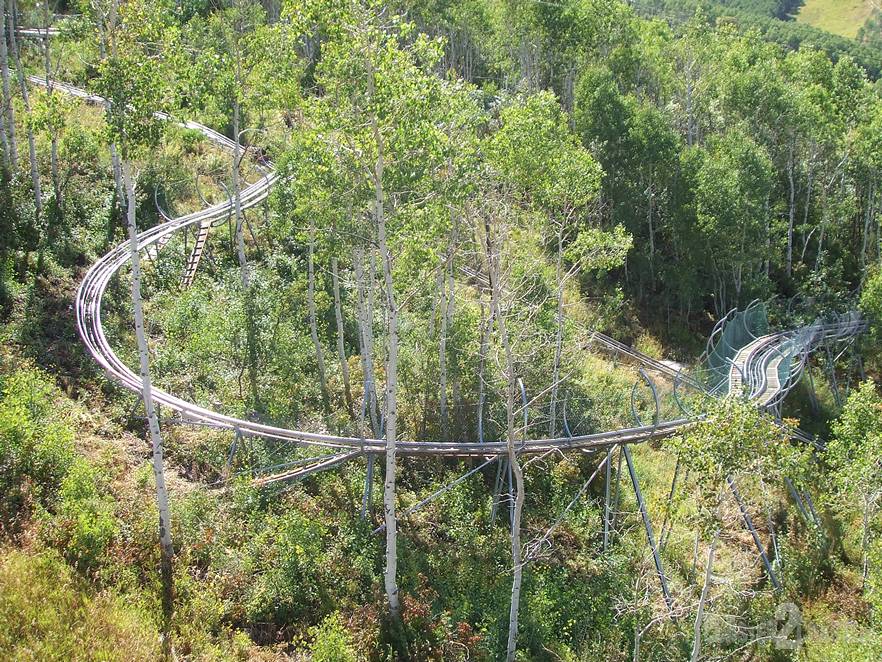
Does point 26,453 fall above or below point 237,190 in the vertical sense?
below

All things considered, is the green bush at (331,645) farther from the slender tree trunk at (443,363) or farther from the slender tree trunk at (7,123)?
the slender tree trunk at (7,123)

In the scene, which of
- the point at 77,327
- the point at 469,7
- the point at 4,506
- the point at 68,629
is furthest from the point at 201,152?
the point at 68,629

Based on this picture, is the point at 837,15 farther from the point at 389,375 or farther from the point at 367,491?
the point at 389,375

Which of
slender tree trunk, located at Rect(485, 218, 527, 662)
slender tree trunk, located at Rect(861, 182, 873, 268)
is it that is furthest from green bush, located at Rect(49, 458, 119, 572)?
slender tree trunk, located at Rect(861, 182, 873, 268)

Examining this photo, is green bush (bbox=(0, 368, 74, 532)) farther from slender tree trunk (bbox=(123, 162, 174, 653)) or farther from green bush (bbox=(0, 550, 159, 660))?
slender tree trunk (bbox=(123, 162, 174, 653))

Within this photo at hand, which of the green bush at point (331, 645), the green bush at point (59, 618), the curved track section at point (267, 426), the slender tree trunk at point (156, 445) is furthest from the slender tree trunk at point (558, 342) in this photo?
the green bush at point (59, 618)

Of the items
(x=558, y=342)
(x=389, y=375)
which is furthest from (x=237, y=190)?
(x=389, y=375)
